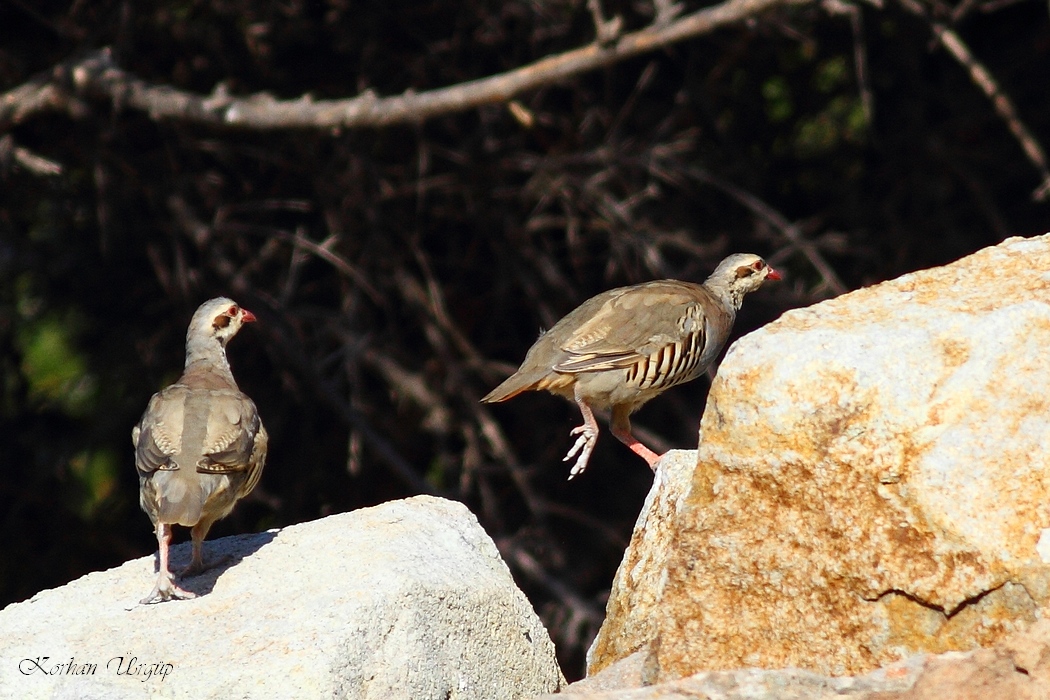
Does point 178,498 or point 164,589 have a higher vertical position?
point 178,498

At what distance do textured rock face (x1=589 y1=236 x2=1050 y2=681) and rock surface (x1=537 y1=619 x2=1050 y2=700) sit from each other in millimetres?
155

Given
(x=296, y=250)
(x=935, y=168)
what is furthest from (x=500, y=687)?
(x=935, y=168)

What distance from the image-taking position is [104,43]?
7426 mm

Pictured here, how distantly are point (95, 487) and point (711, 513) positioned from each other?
4554 mm

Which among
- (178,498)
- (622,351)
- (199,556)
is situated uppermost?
(178,498)

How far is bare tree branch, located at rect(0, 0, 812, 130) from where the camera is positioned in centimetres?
593

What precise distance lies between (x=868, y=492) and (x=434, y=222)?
16.8ft

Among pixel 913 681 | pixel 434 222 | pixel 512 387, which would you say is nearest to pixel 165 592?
pixel 512 387

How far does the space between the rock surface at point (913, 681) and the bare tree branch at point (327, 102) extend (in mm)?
3043

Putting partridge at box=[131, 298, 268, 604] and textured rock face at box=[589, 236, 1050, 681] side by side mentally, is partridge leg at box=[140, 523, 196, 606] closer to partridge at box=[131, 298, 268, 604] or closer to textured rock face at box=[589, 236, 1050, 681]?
partridge at box=[131, 298, 268, 604]

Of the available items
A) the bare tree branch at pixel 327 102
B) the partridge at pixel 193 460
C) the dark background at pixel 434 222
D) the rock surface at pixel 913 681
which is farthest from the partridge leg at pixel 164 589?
the dark background at pixel 434 222

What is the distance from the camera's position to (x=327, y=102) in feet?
21.1

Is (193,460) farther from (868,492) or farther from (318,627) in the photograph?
(868,492)

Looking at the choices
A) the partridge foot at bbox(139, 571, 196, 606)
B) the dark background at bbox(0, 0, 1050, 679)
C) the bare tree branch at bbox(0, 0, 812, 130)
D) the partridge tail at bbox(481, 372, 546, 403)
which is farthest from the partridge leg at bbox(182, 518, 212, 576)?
the dark background at bbox(0, 0, 1050, 679)
